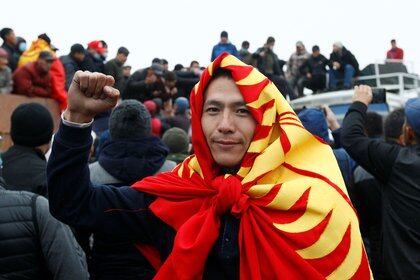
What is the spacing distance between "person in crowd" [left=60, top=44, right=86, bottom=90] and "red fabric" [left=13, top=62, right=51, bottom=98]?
81cm

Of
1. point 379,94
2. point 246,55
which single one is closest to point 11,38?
point 246,55

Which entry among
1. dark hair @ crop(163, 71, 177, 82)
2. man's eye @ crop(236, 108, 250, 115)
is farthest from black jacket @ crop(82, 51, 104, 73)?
man's eye @ crop(236, 108, 250, 115)

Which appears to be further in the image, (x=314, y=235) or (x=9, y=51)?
(x=9, y=51)

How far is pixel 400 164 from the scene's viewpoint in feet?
10.8

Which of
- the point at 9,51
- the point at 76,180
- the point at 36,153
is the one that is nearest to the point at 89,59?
the point at 9,51

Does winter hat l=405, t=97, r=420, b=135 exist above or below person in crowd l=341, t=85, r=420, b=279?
above

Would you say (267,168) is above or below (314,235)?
above

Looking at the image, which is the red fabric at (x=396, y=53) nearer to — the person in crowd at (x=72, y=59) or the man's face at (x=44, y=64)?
the person in crowd at (x=72, y=59)

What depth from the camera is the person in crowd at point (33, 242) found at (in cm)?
266

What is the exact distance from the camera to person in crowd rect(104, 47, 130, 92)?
33.5 ft

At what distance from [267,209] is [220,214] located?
0.17 meters

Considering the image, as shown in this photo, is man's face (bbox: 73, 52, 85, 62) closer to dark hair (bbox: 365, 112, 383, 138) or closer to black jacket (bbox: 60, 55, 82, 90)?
black jacket (bbox: 60, 55, 82, 90)

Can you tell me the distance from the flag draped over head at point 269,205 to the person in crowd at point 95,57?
7.28 meters

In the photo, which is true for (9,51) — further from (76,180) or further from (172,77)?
(76,180)
